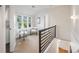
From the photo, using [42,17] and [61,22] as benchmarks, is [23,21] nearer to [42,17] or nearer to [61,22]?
[42,17]

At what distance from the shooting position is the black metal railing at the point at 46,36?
1.97 metres

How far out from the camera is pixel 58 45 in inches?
80.9

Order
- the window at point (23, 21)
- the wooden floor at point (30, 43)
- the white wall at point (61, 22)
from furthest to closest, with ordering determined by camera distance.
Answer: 1. the wooden floor at point (30, 43)
2. the white wall at point (61, 22)
3. the window at point (23, 21)

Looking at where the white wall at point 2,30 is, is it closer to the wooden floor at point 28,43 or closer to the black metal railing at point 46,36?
the wooden floor at point 28,43

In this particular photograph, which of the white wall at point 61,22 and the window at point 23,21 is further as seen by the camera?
the white wall at point 61,22

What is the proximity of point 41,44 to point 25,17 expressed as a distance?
0.65 metres

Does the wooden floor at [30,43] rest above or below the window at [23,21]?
below

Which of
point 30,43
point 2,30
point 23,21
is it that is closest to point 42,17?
point 23,21

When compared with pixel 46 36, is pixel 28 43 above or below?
below

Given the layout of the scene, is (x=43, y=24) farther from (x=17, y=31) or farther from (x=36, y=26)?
(x=17, y=31)

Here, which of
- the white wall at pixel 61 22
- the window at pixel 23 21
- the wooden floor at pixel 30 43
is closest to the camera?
the window at pixel 23 21

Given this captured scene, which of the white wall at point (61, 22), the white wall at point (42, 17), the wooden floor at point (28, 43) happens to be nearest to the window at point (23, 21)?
the white wall at point (42, 17)

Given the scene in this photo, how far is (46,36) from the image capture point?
7.10ft
